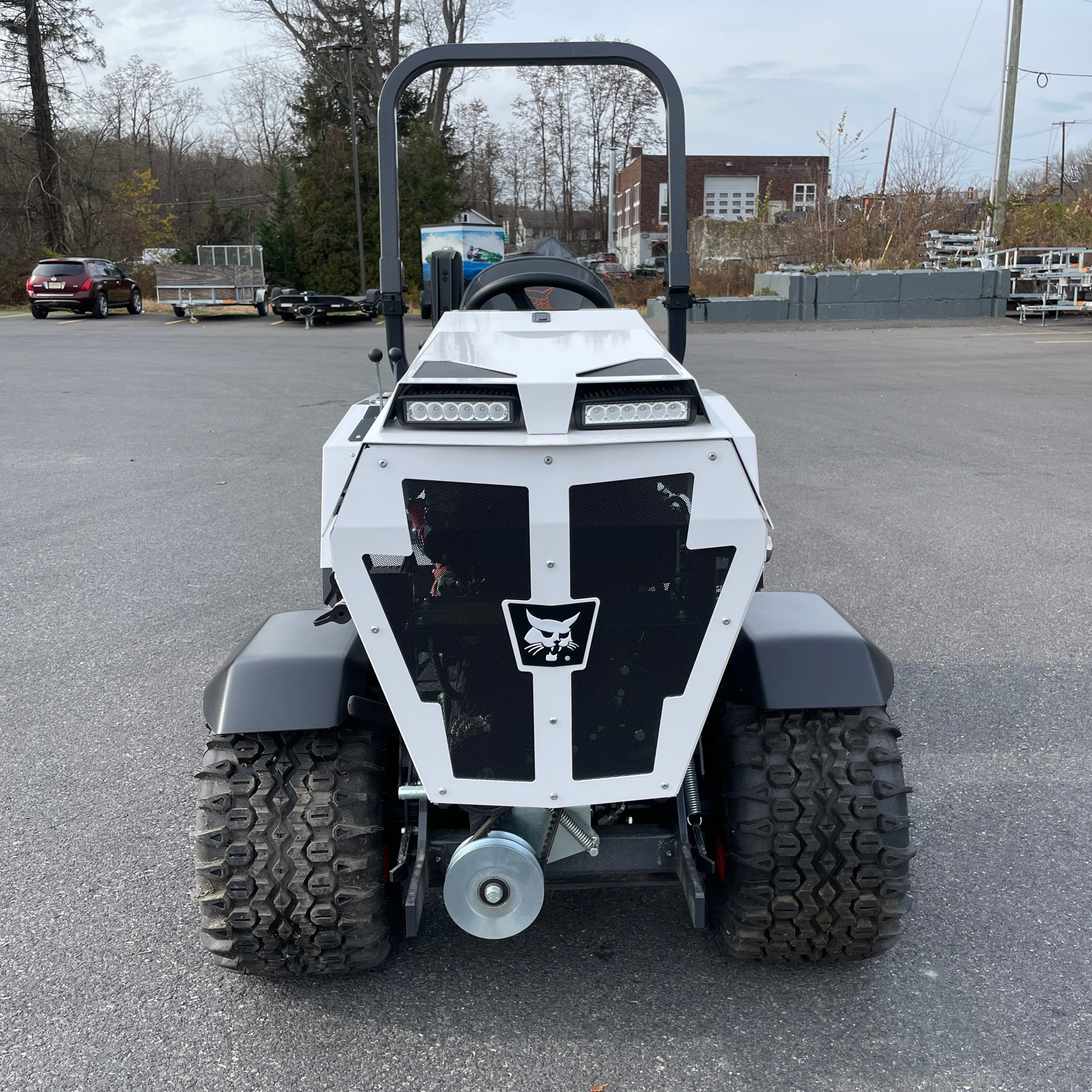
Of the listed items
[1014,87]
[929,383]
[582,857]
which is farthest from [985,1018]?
[1014,87]

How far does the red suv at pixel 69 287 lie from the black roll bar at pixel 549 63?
27.6 meters

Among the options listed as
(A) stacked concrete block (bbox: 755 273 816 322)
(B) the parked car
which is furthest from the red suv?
(B) the parked car

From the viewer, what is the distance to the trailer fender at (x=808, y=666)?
2510 mm

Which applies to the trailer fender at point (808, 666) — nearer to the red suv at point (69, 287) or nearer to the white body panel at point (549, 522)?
the white body panel at point (549, 522)

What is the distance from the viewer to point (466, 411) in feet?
7.13

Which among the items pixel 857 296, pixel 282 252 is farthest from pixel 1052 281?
pixel 282 252

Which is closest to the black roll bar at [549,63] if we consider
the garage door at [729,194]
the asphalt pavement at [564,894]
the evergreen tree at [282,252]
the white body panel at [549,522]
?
the white body panel at [549,522]

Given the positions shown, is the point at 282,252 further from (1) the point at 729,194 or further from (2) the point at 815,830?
(1) the point at 729,194

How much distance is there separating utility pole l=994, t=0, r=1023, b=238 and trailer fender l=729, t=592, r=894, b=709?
26962 millimetres

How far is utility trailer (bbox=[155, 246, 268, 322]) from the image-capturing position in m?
28.6

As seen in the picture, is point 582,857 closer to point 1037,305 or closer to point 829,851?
point 829,851

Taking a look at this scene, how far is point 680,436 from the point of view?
2.14 meters

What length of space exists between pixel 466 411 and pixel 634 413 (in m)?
0.34

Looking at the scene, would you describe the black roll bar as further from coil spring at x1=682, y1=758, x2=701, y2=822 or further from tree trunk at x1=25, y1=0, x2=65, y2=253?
tree trunk at x1=25, y1=0, x2=65, y2=253
